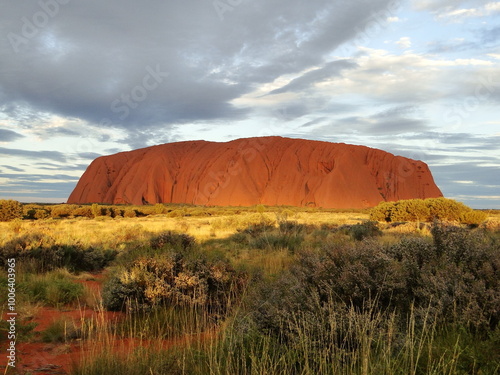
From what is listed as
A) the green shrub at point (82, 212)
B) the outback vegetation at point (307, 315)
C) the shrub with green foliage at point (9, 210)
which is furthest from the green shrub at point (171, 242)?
the green shrub at point (82, 212)

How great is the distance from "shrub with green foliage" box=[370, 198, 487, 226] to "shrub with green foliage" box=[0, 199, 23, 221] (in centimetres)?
3010

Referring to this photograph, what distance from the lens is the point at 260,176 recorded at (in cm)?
7719

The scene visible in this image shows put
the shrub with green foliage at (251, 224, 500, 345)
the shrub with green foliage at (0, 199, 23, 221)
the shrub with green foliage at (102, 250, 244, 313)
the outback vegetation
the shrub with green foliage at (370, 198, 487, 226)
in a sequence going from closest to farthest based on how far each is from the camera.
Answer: the outback vegetation → the shrub with green foliage at (251, 224, 500, 345) → the shrub with green foliage at (102, 250, 244, 313) → the shrub with green foliage at (370, 198, 487, 226) → the shrub with green foliage at (0, 199, 23, 221)

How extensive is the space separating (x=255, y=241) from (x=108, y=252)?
542cm

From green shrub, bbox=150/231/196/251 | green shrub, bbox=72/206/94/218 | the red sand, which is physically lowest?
the red sand

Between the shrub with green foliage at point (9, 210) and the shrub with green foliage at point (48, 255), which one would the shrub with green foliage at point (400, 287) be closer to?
the shrub with green foliage at point (48, 255)

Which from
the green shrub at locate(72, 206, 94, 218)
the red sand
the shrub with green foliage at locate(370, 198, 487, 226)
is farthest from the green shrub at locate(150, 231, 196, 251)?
the green shrub at locate(72, 206, 94, 218)

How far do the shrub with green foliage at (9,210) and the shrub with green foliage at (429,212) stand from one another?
98.8ft

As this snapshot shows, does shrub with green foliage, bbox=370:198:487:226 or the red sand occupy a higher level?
shrub with green foliage, bbox=370:198:487:226

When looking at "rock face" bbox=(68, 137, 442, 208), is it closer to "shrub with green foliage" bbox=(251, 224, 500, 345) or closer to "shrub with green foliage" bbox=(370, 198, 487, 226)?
"shrub with green foliage" bbox=(370, 198, 487, 226)

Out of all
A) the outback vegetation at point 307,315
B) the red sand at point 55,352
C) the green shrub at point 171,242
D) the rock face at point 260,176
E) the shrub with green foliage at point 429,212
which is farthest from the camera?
the rock face at point 260,176

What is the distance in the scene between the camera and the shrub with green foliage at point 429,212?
763 inches

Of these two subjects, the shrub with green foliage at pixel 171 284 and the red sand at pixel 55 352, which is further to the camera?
the shrub with green foliage at pixel 171 284

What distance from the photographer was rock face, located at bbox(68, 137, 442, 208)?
73.9m
